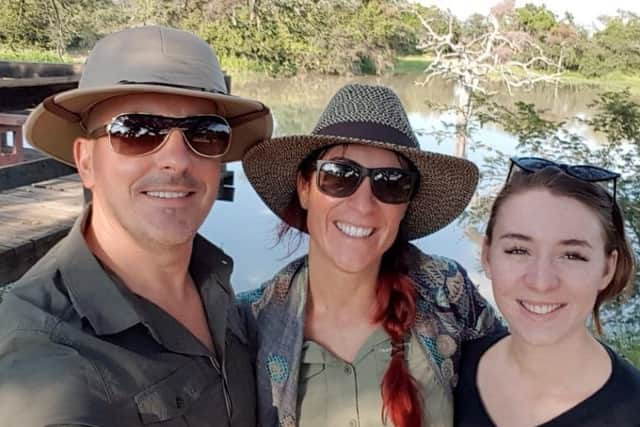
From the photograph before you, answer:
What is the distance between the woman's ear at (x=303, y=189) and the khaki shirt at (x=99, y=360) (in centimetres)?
48

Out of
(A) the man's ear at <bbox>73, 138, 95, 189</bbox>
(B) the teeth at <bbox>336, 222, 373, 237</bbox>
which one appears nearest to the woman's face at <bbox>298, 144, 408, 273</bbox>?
(B) the teeth at <bbox>336, 222, 373, 237</bbox>

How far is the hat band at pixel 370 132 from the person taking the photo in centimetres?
161

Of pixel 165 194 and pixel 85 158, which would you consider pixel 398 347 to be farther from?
pixel 85 158

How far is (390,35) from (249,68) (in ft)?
22.8

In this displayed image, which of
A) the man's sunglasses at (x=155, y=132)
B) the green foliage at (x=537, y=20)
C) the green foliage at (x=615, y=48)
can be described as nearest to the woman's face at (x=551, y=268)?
the man's sunglasses at (x=155, y=132)

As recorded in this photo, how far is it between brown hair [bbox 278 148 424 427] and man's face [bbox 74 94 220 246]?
451mm

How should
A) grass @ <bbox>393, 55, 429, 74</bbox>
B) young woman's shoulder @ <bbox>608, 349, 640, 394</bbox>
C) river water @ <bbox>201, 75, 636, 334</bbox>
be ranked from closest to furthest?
1. young woman's shoulder @ <bbox>608, 349, 640, 394</bbox>
2. river water @ <bbox>201, 75, 636, 334</bbox>
3. grass @ <bbox>393, 55, 429, 74</bbox>

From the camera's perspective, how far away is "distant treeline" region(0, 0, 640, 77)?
35.2 feet

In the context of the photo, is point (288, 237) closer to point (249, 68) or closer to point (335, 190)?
point (335, 190)

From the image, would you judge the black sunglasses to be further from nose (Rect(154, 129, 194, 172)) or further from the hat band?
nose (Rect(154, 129, 194, 172))

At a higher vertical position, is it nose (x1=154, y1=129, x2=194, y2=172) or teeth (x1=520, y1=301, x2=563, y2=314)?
nose (x1=154, y1=129, x2=194, y2=172)

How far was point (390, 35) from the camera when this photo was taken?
18.1 m

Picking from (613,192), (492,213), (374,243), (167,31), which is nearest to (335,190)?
(374,243)

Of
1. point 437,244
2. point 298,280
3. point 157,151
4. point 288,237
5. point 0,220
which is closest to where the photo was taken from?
point 157,151
